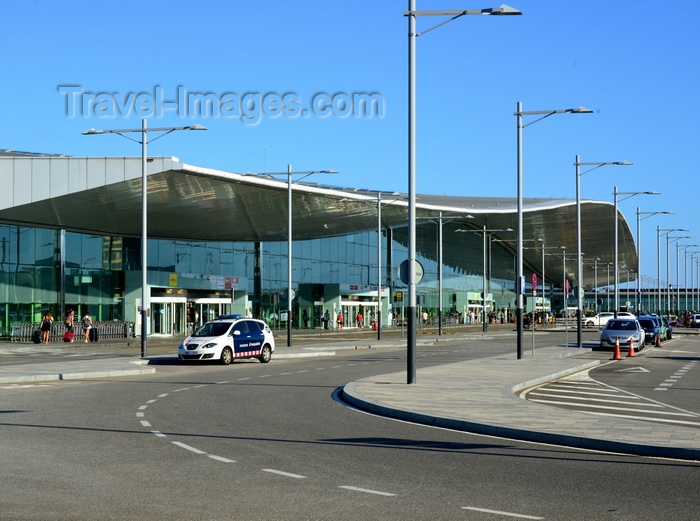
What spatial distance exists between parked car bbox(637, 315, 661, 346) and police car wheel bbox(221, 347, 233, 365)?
26.9 metres

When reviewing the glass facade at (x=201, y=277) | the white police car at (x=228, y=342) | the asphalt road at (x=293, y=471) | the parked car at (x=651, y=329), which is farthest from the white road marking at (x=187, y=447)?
the parked car at (x=651, y=329)

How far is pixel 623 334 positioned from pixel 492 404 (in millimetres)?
28602

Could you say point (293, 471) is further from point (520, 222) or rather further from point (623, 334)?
point (623, 334)

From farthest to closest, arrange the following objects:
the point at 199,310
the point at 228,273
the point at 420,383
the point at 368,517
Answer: the point at 228,273 < the point at 199,310 < the point at 420,383 < the point at 368,517

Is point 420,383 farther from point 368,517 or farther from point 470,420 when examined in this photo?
point 368,517

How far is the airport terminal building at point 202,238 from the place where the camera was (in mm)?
48000

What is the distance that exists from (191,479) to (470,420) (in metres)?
6.19

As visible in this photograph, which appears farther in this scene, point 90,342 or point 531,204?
point 531,204

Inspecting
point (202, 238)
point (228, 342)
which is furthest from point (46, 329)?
point (202, 238)

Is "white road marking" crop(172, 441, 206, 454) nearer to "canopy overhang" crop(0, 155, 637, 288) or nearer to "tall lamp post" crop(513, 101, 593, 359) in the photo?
"tall lamp post" crop(513, 101, 593, 359)

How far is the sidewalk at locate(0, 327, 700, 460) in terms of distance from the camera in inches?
517

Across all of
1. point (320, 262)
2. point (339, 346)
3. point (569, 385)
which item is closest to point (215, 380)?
point (569, 385)

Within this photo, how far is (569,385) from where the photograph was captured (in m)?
24.2

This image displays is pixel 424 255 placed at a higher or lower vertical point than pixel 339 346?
higher
